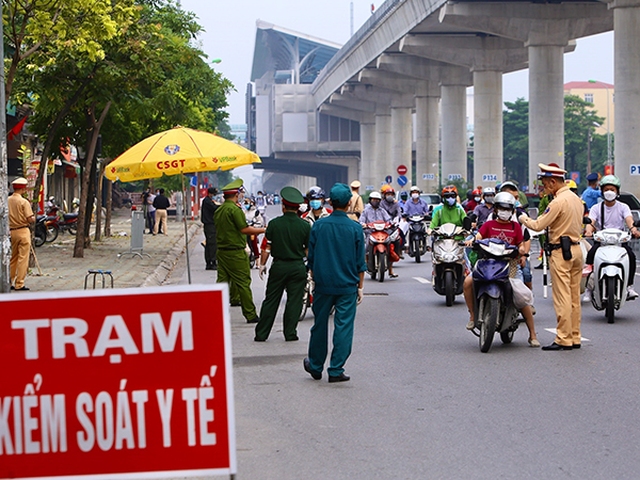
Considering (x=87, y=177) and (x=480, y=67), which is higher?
(x=480, y=67)

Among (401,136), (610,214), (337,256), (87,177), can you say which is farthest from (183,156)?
(401,136)

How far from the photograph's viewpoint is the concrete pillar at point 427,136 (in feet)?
243

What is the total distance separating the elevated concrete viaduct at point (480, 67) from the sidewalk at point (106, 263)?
53.0ft

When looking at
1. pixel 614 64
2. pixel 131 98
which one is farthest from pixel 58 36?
pixel 614 64

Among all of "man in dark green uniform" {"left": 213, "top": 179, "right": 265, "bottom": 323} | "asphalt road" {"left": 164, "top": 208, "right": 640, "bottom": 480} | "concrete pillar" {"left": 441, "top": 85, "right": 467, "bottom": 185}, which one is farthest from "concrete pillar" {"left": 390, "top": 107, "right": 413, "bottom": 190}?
"asphalt road" {"left": 164, "top": 208, "right": 640, "bottom": 480}

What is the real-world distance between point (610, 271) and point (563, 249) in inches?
101

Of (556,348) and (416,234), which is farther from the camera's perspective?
(416,234)

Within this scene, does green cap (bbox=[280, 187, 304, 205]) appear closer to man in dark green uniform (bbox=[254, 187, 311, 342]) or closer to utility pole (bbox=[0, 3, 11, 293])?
man in dark green uniform (bbox=[254, 187, 311, 342])

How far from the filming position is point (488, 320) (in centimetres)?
1120

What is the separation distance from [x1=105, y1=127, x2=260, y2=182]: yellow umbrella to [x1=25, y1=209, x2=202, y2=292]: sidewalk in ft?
8.21

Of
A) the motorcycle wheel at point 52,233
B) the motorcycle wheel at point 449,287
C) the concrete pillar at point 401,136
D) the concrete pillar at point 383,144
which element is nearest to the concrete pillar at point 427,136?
the concrete pillar at point 401,136

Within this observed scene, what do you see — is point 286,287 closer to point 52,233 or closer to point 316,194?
point 316,194

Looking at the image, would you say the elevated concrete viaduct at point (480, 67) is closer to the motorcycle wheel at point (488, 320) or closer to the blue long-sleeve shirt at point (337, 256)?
the motorcycle wheel at point (488, 320)

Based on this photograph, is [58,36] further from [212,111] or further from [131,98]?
[212,111]
